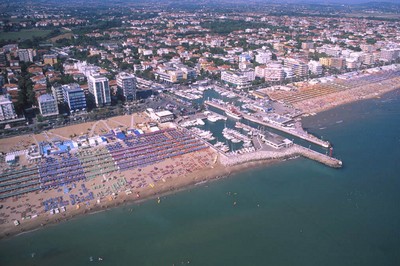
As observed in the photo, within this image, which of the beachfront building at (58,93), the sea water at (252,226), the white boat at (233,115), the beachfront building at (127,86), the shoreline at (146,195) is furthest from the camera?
the beachfront building at (127,86)

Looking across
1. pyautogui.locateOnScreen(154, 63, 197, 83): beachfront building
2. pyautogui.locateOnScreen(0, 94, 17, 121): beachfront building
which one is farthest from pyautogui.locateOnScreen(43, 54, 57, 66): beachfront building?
pyautogui.locateOnScreen(0, 94, 17, 121): beachfront building

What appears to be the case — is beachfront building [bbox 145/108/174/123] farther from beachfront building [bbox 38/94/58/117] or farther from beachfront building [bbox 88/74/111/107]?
beachfront building [bbox 38/94/58/117]

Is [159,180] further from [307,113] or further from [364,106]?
[364,106]

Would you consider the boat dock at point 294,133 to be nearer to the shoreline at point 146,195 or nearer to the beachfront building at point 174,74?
the shoreline at point 146,195

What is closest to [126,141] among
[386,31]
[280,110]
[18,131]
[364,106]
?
[18,131]

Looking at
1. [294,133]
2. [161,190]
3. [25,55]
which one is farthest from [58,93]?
[25,55]

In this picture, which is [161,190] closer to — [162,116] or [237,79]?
[162,116]

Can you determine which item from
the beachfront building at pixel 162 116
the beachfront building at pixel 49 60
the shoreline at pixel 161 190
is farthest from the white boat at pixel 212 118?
the beachfront building at pixel 49 60
